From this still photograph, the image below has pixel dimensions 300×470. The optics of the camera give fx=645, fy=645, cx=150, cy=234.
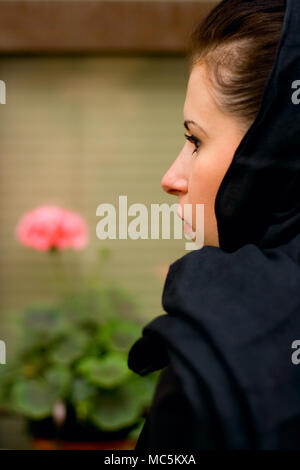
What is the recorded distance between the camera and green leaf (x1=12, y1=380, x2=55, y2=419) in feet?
11.2

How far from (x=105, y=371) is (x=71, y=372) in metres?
0.22

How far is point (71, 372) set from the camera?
11.4 feet

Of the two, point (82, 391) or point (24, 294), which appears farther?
point (24, 294)

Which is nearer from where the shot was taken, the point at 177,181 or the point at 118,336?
the point at 177,181

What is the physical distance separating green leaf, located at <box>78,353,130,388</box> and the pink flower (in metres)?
0.67

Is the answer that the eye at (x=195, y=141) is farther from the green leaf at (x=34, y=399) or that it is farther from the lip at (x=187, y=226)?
the green leaf at (x=34, y=399)

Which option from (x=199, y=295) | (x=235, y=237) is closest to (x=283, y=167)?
(x=235, y=237)

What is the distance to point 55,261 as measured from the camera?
4.00m

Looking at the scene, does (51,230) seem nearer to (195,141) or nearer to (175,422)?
(195,141)

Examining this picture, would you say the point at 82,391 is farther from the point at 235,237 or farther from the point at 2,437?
the point at 235,237

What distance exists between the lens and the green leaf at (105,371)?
3.34 meters

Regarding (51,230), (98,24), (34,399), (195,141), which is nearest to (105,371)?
(34,399)

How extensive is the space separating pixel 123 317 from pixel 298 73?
2.88 metres

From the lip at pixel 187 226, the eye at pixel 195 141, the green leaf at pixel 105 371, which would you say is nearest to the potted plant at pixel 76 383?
the green leaf at pixel 105 371
